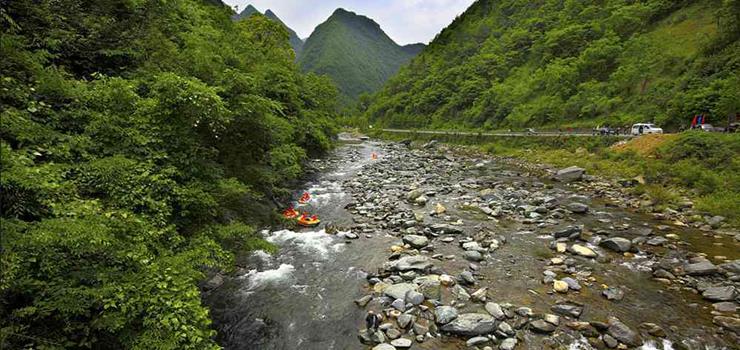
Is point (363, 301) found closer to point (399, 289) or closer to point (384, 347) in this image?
point (399, 289)

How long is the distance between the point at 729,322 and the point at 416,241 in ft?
23.9

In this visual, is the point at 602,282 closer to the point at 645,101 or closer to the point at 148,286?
the point at 148,286

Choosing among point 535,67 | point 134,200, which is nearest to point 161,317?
point 134,200

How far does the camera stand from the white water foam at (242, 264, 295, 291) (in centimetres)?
866

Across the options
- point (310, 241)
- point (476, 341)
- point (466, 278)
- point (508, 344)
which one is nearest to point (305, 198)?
point (310, 241)

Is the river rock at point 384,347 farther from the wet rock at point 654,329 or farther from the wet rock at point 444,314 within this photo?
the wet rock at point 654,329

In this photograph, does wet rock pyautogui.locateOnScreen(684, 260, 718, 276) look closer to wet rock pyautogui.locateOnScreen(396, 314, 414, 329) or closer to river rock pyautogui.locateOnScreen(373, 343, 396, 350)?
wet rock pyautogui.locateOnScreen(396, 314, 414, 329)

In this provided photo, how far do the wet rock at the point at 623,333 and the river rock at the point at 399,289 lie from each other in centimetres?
407

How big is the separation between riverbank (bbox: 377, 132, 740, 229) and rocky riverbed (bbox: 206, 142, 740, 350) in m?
0.55

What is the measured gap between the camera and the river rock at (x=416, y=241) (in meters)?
10.7

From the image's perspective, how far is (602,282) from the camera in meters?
8.27

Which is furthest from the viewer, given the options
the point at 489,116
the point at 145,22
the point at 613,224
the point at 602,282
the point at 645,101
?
the point at 489,116

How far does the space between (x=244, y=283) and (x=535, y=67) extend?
217 feet

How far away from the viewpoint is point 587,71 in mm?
43375
